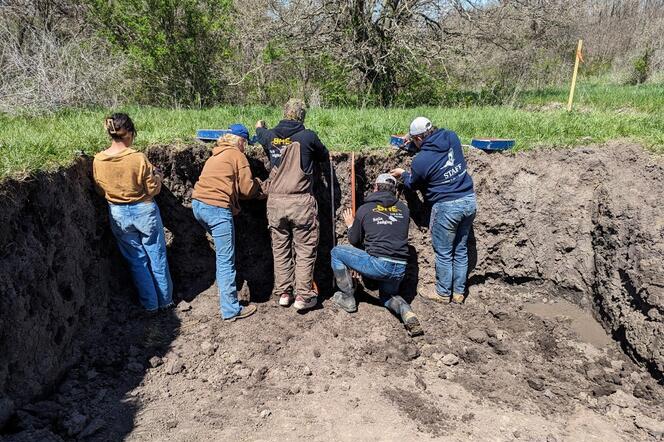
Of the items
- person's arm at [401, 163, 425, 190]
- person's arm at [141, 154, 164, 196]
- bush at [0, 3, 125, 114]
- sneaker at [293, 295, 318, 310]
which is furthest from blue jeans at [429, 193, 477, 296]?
bush at [0, 3, 125, 114]

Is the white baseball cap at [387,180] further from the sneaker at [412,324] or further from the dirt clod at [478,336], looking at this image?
the dirt clod at [478,336]

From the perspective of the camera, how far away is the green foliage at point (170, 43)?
27.4 feet

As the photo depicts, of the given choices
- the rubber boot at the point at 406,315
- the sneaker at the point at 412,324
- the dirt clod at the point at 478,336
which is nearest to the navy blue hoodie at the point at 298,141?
the rubber boot at the point at 406,315

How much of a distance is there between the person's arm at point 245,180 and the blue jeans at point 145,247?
0.87m

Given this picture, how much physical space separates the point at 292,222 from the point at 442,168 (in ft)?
5.64

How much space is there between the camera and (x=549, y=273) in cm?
573

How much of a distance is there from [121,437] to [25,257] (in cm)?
157

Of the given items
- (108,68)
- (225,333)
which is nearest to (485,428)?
(225,333)

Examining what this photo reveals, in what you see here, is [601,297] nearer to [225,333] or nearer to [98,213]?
[225,333]

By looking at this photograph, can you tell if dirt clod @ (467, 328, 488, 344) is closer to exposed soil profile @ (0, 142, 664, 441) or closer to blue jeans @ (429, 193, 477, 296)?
exposed soil profile @ (0, 142, 664, 441)

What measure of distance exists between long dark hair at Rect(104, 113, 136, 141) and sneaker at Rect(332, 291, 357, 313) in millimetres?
2864

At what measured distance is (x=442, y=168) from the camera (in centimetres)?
509

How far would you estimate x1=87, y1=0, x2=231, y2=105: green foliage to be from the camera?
8.34 meters

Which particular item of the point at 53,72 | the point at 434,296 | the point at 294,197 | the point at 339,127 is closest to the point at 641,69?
the point at 339,127
